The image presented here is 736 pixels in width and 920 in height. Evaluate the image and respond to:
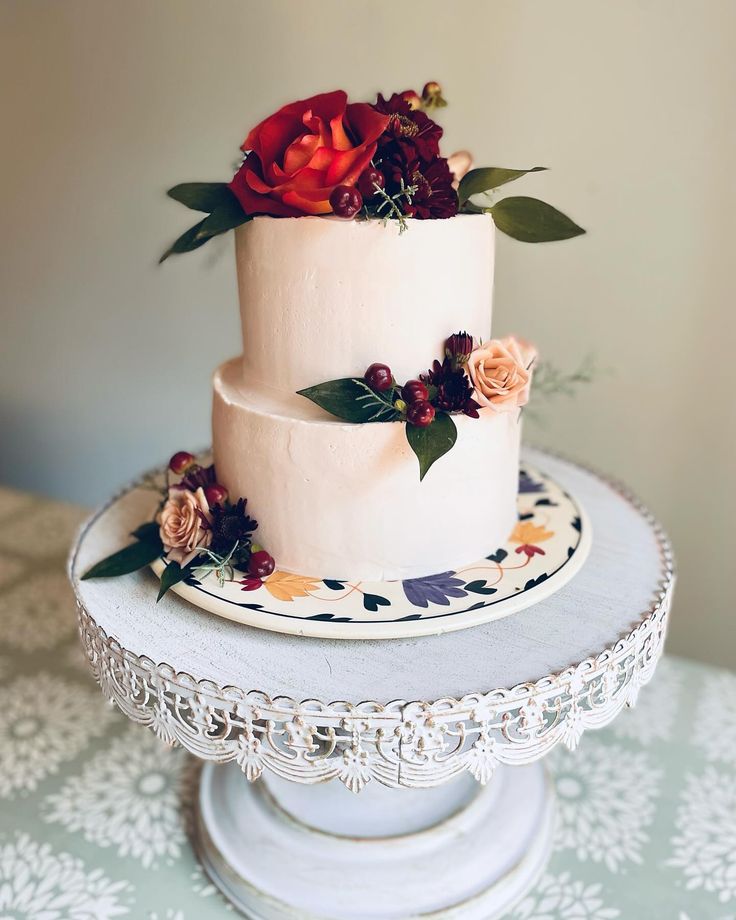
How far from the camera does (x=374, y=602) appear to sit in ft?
2.72

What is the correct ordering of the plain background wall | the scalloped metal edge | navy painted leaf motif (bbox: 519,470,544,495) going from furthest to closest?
the plain background wall, navy painted leaf motif (bbox: 519,470,544,495), the scalloped metal edge

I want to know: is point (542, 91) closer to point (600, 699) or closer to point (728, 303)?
point (728, 303)

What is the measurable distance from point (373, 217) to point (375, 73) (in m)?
0.77

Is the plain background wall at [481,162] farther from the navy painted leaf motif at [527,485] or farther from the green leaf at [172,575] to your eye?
the green leaf at [172,575]

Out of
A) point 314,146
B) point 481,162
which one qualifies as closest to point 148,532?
point 314,146

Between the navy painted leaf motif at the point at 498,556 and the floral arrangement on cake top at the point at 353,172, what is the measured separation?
36 cm

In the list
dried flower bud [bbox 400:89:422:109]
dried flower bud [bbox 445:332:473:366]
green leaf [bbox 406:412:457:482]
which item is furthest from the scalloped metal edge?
dried flower bud [bbox 400:89:422:109]

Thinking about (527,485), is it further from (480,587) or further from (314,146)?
(314,146)

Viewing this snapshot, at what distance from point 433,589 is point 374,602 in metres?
0.07

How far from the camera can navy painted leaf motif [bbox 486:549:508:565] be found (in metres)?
0.91

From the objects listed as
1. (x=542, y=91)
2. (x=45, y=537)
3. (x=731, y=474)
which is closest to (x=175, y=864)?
(x=45, y=537)

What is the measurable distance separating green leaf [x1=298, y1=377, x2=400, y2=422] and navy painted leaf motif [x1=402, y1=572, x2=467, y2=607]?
0.63ft

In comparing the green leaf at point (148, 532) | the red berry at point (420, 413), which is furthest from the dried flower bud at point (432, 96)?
the green leaf at point (148, 532)

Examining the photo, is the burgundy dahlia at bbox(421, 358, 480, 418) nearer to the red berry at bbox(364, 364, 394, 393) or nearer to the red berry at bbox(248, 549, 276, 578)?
the red berry at bbox(364, 364, 394, 393)
